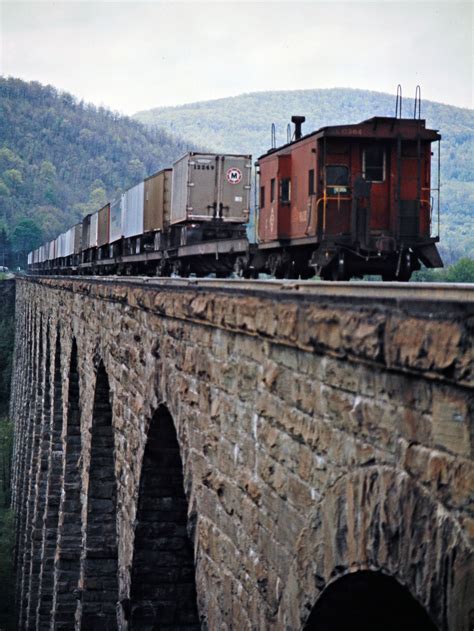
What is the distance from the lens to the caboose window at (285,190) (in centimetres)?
1555

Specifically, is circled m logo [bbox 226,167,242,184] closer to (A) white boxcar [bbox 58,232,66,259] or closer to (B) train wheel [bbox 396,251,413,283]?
(B) train wheel [bbox 396,251,413,283]

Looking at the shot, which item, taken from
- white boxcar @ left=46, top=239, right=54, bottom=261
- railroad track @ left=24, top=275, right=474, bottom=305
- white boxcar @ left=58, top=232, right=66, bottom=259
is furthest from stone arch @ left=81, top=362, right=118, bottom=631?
white boxcar @ left=46, top=239, right=54, bottom=261

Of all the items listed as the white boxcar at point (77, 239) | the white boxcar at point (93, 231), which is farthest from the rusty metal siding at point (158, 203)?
the white boxcar at point (77, 239)

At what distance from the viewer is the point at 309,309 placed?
168 inches

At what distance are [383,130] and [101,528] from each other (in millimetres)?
6661

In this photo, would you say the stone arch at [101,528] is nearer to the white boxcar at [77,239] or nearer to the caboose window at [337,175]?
the caboose window at [337,175]

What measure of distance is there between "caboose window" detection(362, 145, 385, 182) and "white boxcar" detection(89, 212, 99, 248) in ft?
65.7

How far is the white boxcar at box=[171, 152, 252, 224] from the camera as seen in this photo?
21250mm

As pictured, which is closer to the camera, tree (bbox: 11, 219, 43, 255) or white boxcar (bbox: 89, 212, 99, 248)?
white boxcar (bbox: 89, 212, 99, 248)

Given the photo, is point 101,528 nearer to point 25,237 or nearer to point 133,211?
point 133,211

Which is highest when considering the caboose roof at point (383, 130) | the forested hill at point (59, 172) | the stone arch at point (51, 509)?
the forested hill at point (59, 172)

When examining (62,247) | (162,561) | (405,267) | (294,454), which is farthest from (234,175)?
(62,247)

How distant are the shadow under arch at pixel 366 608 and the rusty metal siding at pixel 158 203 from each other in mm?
18752

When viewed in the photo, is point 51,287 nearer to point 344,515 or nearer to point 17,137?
point 344,515
